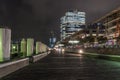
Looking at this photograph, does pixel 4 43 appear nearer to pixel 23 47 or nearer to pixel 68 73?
pixel 68 73

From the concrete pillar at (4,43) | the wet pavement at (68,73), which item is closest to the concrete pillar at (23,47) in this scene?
the wet pavement at (68,73)

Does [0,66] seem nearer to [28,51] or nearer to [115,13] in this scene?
[28,51]

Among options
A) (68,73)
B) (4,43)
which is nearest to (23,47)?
(4,43)

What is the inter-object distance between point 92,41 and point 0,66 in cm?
14482

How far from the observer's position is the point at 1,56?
20.8 m

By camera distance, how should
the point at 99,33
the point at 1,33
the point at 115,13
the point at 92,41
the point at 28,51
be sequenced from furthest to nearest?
the point at 99,33
the point at 92,41
the point at 115,13
the point at 28,51
the point at 1,33

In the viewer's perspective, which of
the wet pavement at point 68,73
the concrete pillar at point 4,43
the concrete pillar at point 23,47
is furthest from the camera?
the concrete pillar at point 23,47

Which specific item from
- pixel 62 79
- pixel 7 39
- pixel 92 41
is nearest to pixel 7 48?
pixel 7 39

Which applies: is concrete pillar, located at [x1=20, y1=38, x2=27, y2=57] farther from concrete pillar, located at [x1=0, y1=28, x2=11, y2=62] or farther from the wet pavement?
concrete pillar, located at [x1=0, y1=28, x2=11, y2=62]

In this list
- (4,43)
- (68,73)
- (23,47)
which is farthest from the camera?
(23,47)

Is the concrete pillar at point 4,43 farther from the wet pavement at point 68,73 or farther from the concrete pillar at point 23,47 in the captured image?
Result: the concrete pillar at point 23,47

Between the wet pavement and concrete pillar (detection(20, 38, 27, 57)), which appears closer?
the wet pavement

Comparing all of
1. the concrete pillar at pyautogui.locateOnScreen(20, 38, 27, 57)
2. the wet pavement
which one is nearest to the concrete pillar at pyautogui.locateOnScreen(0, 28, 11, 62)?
the wet pavement

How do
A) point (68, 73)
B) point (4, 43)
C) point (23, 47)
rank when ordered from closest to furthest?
point (4, 43) < point (68, 73) < point (23, 47)
